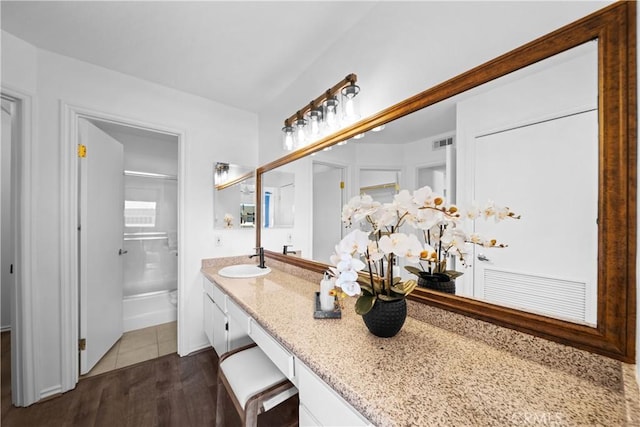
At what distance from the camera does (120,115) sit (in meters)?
1.90

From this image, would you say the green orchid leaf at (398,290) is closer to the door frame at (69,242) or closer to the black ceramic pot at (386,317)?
the black ceramic pot at (386,317)

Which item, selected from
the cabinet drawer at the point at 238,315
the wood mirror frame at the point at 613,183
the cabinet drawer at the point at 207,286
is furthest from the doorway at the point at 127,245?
the wood mirror frame at the point at 613,183

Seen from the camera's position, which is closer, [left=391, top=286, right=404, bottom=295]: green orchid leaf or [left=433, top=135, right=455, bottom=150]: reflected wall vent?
[left=391, top=286, right=404, bottom=295]: green orchid leaf

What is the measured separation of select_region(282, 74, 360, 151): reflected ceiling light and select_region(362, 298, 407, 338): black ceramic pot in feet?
3.40

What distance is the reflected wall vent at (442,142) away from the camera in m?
1.00

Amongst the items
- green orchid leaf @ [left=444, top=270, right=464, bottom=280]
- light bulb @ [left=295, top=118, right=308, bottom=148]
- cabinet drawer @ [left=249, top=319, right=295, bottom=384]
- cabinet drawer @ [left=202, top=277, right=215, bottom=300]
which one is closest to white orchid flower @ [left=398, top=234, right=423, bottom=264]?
green orchid leaf @ [left=444, top=270, right=464, bottom=280]

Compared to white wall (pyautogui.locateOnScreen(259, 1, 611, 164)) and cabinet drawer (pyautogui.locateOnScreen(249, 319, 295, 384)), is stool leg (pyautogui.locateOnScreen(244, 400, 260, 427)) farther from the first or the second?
white wall (pyautogui.locateOnScreen(259, 1, 611, 164))

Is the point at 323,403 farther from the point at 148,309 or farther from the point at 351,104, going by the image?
the point at 148,309

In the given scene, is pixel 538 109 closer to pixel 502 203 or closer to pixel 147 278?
pixel 502 203

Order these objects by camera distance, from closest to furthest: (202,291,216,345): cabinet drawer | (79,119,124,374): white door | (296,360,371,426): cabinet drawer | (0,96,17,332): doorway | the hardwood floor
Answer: (296,360,371,426): cabinet drawer
the hardwood floor
(79,119,124,374): white door
(202,291,216,345): cabinet drawer
(0,96,17,332): doorway

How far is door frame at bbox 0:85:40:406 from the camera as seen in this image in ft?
5.08

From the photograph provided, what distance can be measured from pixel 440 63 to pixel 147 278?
3634 mm

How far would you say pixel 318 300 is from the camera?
125cm

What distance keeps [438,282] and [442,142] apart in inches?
23.7
